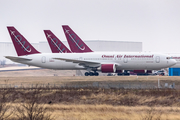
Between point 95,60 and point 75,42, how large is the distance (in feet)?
35.3

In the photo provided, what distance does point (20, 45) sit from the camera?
68438 mm

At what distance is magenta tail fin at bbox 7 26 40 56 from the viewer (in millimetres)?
68250

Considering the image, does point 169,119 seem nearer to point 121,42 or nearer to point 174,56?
point 174,56

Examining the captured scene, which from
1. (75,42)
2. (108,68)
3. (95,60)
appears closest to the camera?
(108,68)

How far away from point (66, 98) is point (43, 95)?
334cm

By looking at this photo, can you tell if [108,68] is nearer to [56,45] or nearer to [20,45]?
[56,45]

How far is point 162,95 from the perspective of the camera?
3928cm

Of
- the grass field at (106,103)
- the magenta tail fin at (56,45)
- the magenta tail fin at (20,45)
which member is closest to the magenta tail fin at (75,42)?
the magenta tail fin at (56,45)

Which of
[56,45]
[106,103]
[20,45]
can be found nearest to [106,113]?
[106,103]

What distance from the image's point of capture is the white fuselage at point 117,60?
62031 millimetres

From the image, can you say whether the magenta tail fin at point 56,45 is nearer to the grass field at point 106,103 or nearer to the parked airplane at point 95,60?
the parked airplane at point 95,60

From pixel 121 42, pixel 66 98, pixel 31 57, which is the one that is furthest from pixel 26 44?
pixel 121 42

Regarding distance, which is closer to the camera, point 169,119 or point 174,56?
point 169,119

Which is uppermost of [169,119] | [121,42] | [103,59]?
[121,42]
